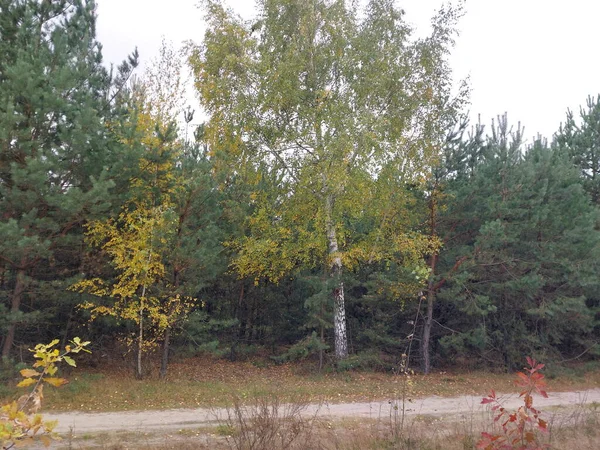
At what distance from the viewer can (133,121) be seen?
1245 cm

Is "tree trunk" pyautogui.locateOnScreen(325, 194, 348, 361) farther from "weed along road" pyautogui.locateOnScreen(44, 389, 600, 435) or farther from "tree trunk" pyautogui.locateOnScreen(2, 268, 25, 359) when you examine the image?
"tree trunk" pyautogui.locateOnScreen(2, 268, 25, 359)

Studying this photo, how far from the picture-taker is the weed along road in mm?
8750

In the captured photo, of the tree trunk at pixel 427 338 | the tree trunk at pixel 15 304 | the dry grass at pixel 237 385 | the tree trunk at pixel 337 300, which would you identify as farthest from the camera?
the tree trunk at pixel 427 338

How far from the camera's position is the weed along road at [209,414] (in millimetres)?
8750

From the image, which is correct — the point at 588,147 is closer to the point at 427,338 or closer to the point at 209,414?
the point at 427,338

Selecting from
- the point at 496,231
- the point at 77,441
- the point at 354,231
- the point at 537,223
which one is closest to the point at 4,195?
the point at 77,441

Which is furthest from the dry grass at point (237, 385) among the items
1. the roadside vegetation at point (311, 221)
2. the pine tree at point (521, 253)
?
the pine tree at point (521, 253)

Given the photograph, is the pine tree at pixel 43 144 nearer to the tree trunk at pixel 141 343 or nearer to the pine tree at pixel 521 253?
the tree trunk at pixel 141 343

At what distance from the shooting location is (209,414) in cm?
983

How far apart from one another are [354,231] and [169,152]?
5.98 meters

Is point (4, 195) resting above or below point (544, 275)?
above

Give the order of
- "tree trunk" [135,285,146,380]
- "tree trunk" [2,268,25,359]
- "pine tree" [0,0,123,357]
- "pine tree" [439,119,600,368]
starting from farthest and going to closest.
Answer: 1. "pine tree" [439,119,600,368]
2. "tree trunk" [135,285,146,380]
3. "tree trunk" [2,268,25,359]
4. "pine tree" [0,0,123,357]

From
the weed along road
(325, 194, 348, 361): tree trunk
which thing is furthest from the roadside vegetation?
the weed along road

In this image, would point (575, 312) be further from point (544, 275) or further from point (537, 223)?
point (537, 223)
